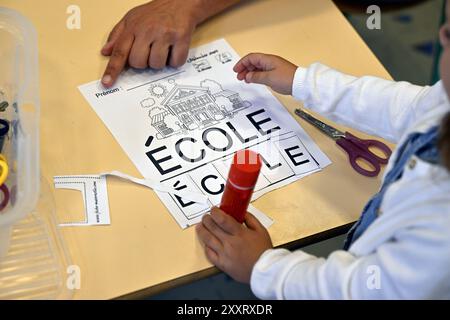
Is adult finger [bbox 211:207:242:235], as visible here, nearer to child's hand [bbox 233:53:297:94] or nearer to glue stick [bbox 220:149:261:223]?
glue stick [bbox 220:149:261:223]

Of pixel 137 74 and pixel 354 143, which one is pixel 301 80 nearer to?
pixel 354 143

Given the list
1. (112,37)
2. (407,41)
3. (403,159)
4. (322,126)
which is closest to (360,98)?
(322,126)

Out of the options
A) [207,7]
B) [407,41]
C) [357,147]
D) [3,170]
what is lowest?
[407,41]

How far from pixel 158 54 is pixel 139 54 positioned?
0.03 m

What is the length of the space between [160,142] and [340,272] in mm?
319

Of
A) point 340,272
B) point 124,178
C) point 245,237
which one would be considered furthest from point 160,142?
point 340,272

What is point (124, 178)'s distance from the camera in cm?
87

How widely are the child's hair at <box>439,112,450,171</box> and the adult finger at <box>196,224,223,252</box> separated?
0.30 m

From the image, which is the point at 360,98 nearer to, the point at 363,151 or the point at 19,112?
the point at 363,151

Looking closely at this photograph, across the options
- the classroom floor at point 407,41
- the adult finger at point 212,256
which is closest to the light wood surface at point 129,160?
the adult finger at point 212,256

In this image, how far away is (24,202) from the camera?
759 mm

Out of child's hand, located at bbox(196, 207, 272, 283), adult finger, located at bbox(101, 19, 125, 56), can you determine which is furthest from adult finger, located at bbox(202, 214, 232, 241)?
adult finger, located at bbox(101, 19, 125, 56)

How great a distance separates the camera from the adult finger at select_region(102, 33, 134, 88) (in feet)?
3.16

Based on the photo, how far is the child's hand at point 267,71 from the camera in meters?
0.96
